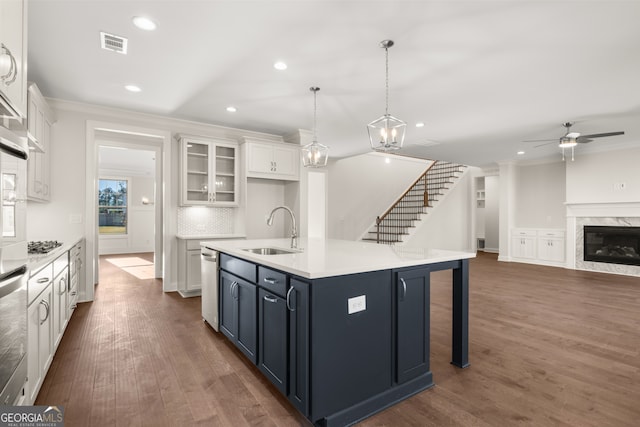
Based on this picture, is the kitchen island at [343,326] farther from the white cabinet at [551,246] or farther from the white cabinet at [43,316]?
the white cabinet at [551,246]

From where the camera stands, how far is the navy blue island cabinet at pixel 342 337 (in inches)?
72.7

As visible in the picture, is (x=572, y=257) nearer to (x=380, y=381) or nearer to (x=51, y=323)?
(x=380, y=381)

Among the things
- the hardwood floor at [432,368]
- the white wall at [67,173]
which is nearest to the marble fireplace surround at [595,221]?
the hardwood floor at [432,368]

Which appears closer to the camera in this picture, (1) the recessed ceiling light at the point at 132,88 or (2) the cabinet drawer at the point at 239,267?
(2) the cabinet drawer at the point at 239,267

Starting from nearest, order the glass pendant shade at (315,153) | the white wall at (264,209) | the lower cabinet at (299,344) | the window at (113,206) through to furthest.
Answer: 1. the lower cabinet at (299,344)
2. the glass pendant shade at (315,153)
3. the white wall at (264,209)
4. the window at (113,206)

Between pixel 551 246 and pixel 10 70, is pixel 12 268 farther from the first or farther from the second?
pixel 551 246

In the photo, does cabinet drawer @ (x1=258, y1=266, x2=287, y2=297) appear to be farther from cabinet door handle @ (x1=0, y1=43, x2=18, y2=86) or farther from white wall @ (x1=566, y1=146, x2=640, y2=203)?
white wall @ (x1=566, y1=146, x2=640, y2=203)

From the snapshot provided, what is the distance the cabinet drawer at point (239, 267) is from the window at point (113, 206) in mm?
8862

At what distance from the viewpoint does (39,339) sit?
214cm

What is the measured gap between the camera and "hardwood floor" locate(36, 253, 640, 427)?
201 centimetres

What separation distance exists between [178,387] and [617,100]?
589 cm

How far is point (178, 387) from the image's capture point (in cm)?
232

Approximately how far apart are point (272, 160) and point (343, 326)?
4.06 metres

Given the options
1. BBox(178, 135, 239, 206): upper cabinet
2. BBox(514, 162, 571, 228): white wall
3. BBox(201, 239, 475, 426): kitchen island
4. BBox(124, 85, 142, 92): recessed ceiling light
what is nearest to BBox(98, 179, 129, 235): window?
BBox(178, 135, 239, 206): upper cabinet
